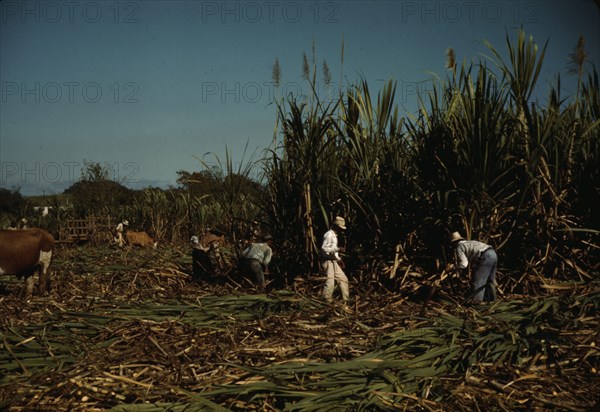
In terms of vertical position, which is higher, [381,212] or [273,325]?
[381,212]

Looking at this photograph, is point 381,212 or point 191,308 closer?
point 191,308

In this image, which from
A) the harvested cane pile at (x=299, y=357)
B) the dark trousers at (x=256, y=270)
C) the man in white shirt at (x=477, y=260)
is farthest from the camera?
the dark trousers at (x=256, y=270)

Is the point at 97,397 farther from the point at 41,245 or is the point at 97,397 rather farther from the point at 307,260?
the point at 41,245

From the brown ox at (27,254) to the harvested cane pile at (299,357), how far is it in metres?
1.84

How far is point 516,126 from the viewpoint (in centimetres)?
635

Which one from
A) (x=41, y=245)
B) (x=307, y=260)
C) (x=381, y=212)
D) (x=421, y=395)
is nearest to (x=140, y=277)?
(x=41, y=245)

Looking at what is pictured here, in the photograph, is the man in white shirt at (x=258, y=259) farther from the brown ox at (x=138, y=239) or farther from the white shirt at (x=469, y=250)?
the brown ox at (x=138, y=239)

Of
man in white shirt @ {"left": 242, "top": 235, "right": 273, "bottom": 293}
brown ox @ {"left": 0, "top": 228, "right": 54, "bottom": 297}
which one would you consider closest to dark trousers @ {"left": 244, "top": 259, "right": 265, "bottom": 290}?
man in white shirt @ {"left": 242, "top": 235, "right": 273, "bottom": 293}

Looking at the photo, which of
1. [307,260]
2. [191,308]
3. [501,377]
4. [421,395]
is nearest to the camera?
[421,395]

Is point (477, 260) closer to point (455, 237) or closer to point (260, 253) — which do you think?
point (455, 237)

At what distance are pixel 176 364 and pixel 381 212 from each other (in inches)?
147

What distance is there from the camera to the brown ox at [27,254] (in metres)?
6.91

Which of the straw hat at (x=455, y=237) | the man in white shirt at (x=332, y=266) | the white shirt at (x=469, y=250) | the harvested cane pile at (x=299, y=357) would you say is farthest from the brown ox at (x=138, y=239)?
the white shirt at (x=469, y=250)

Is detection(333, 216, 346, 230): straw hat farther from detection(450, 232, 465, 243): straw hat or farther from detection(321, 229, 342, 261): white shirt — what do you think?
detection(450, 232, 465, 243): straw hat
